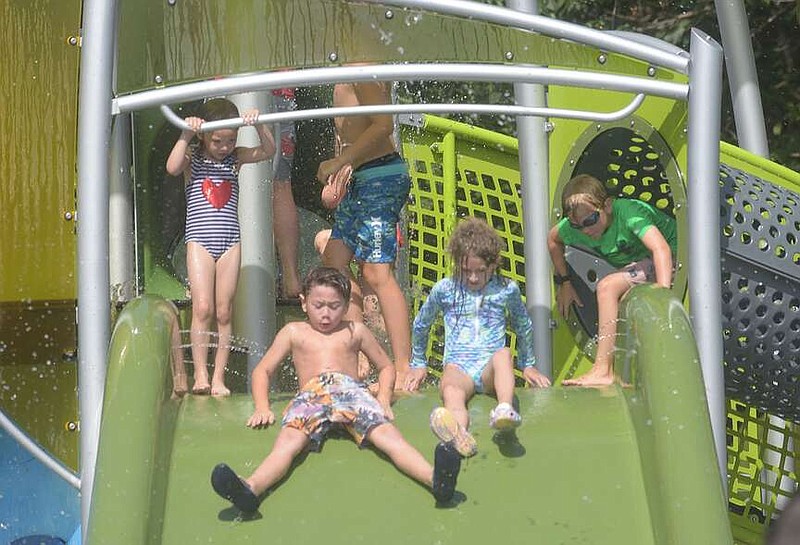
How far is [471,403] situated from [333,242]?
1059mm

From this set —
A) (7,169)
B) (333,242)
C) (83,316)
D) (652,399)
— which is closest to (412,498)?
(652,399)

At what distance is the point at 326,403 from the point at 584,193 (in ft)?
4.82

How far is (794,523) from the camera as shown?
1.58 m

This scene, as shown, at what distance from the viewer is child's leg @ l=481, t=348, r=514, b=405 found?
174 inches

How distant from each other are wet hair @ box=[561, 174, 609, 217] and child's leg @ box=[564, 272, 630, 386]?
0.96 feet

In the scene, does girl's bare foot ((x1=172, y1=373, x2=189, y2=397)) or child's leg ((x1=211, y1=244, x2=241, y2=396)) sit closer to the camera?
girl's bare foot ((x1=172, y1=373, x2=189, y2=397))

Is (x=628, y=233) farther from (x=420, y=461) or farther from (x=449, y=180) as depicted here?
(x=449, y=180)

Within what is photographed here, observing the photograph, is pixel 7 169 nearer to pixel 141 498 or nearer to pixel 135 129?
pixel 135 129

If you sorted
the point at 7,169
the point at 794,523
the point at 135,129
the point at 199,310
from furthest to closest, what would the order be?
the point at 135,129 < the point at 7,169 < the point at 199,310 < the point at 794,523

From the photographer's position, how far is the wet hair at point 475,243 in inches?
183

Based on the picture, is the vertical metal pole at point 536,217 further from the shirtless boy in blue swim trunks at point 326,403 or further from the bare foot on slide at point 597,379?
the shirtless boy in blue swim trunks at point 326,403

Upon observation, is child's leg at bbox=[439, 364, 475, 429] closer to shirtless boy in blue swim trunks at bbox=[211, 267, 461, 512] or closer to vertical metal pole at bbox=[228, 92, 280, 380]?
shirtless boy in blue swim trunks at bbox=[211, 267, 461, 512]

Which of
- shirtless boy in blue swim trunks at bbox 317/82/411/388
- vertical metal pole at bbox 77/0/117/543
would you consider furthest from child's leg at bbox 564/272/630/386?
vertical metal pole at bbox 77/0/117/543

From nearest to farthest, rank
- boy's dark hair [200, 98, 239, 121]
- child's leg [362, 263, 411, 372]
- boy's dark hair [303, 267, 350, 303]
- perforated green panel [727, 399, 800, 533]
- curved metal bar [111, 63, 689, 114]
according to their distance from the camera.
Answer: curved metal bar [111, 63, 689, 114]
boy's dark hair [303, 267, 350, 303]
child's leg [362, 263, 411, 372]
boy's dark hair [200, 98, 239, 121]
perforated green panel [727, 399, 800, 533]
